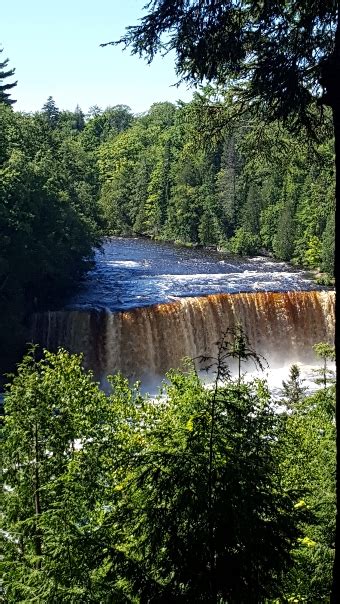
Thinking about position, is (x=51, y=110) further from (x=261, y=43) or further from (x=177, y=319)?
(x=261, y=43)

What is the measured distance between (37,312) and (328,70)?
82.3ft

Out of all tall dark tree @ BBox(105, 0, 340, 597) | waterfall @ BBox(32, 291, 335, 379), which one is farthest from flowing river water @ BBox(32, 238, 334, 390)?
tall dark tree @ BBox(105, 0, 340, 597)

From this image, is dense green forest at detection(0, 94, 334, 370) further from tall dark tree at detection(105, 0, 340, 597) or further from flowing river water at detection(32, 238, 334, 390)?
flowing river water at detection(32, 238, 334, 390)

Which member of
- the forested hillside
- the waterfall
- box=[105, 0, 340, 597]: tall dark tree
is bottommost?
the waterfall

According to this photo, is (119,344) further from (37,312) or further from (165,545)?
(165,545)

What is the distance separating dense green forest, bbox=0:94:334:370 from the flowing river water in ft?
6.90

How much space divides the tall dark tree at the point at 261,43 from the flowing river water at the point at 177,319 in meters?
23.2

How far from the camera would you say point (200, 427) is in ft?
17.8

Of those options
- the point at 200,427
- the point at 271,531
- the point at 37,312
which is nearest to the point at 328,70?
the point at 200,427

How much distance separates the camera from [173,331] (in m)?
28.9

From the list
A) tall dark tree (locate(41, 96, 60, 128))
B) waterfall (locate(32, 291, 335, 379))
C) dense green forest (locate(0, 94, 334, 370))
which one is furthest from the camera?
tall dark tree (locate(41, 96, 60, 128))

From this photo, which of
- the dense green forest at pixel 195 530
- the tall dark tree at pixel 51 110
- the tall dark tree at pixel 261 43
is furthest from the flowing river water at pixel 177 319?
the tall dark tree at pixel 51 110

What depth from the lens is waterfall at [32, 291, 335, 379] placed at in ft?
92.0

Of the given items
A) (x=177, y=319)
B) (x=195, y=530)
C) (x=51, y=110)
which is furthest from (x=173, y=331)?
(x=51, y=110)
